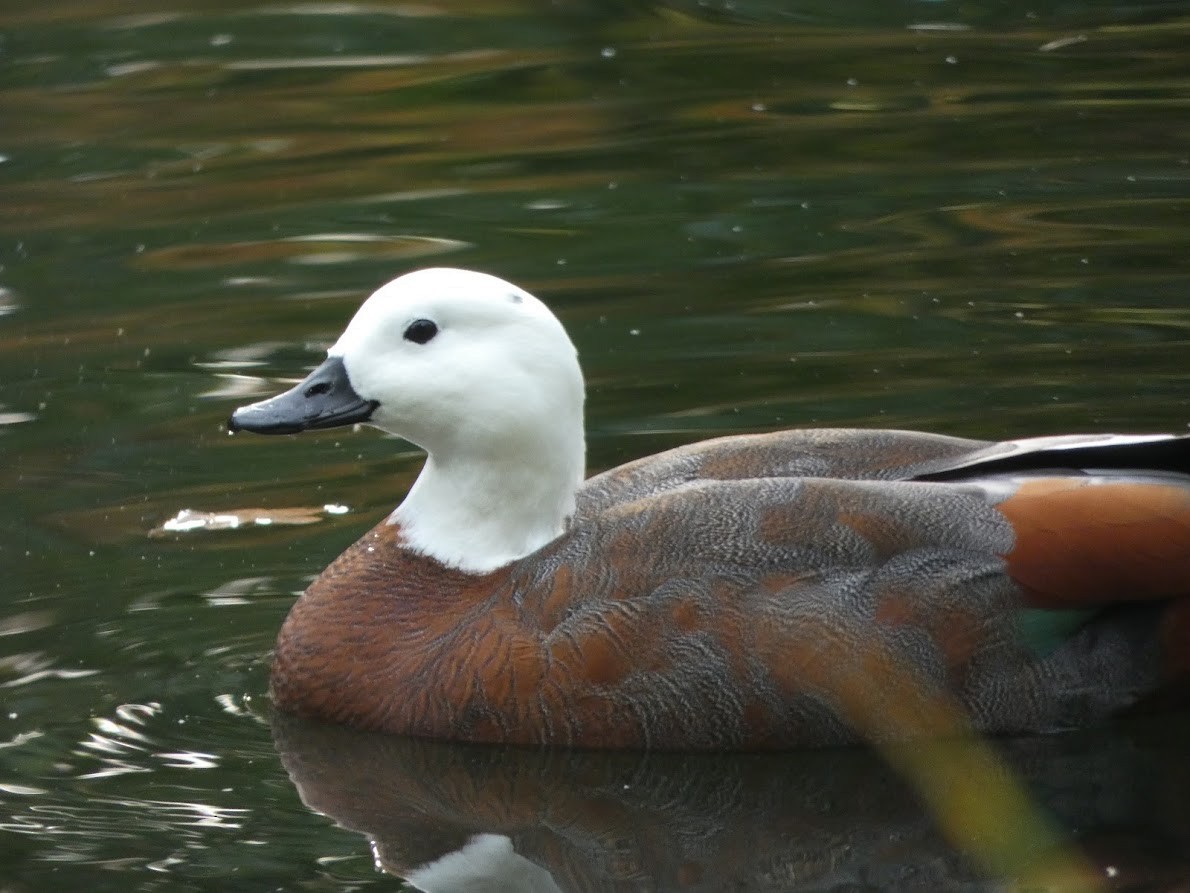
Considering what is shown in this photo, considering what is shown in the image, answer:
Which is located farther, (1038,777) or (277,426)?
(277,426)

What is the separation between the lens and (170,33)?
15625 millimetres

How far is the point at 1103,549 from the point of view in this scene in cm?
676

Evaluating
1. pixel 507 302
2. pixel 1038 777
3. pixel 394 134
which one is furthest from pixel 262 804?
pixel 394 134

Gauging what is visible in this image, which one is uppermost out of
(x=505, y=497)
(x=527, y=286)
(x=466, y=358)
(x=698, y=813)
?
(x=466, y=358)

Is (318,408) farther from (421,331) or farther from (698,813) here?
(698,813)

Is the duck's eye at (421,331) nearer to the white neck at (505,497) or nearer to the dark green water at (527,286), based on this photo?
the white neck at (505,497)

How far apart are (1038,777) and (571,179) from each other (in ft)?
22.1

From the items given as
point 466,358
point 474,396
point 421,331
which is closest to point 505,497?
point 474,396

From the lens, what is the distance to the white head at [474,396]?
6977 mm

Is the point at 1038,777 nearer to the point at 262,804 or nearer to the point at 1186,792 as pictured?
the point at 1186,792

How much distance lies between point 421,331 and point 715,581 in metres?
1.16

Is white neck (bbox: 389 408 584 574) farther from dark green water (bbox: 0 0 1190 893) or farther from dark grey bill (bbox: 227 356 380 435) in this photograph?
dark green water (bbox: 0 0 1190 893)

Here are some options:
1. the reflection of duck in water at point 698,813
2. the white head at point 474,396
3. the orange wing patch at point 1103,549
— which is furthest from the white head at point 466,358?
the orange wing patch at point 1103,549

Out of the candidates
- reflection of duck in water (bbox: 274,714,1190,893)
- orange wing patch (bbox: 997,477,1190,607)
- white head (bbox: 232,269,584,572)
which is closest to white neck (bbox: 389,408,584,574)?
white head (bbox: 232,269,584,572)
